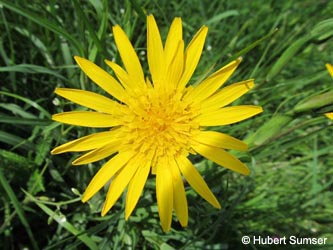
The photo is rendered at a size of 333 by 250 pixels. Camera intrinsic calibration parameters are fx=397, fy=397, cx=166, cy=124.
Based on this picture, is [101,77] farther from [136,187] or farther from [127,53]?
[136,187]

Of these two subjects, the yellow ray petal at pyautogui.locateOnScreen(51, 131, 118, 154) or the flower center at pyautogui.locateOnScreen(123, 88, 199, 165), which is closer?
the yellow ray petal at pyautogui.locateOnScreen(51, 131, 118, 154)

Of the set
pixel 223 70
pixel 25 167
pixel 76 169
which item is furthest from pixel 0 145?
pixel 223 70

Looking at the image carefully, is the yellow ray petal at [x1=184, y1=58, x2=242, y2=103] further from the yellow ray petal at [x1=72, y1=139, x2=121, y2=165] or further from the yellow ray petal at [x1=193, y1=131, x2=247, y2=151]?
the yellow ray petal at [x1=72, y1=139, x2=121, y2=165]

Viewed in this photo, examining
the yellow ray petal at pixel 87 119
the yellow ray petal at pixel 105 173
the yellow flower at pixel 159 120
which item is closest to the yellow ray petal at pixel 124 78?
the yellow flower at pixel 159 120

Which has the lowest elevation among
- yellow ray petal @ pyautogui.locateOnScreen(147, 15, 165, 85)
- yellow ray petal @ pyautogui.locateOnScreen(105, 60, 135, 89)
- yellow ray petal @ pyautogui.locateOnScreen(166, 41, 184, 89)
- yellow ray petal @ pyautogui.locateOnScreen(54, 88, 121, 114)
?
yellow ray petal @ pyautogui.locateOnScreen(54, 88, 121, 114)

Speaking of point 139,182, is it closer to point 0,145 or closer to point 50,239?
point 50,239

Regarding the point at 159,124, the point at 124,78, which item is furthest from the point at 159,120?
the point at 124,78

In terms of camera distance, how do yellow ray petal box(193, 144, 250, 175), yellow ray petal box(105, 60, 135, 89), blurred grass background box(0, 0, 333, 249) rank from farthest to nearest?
1. blurred grass background box(0, 0, 333, 249)
2. yellow ray petal box(105, 60, 135, 89)
3. yellow ray petal box(193, 144, 250, 175)

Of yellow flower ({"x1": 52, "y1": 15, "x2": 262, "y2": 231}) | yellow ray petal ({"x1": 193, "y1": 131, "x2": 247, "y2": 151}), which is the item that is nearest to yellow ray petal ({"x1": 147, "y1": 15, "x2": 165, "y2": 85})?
yellow flower ({"x1": 52, "y1": 15, "x2": 262, "y2": 231})

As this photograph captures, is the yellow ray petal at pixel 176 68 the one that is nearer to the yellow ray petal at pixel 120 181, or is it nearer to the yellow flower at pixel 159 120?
the yellow flower at pixel 159 120

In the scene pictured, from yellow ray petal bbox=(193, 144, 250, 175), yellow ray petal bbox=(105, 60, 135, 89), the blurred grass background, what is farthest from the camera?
the blurred grass background
